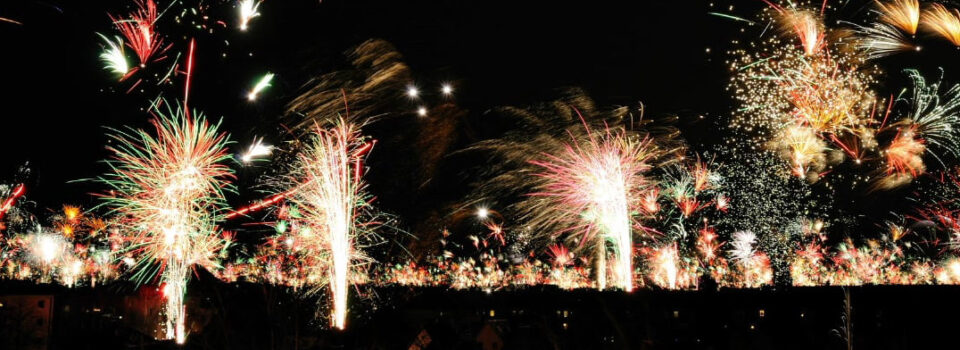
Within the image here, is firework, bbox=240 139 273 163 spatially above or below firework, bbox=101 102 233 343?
above

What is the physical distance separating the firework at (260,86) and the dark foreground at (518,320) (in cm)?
867

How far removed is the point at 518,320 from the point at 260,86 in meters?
11.9

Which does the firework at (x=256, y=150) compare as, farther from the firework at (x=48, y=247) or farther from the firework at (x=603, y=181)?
the firework at (x=48, y=247)

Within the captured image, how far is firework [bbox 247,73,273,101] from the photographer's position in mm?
17188

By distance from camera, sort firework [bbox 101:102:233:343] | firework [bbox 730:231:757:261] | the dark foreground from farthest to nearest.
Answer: firework [bbox 730:231:757:261]
firework [bbox 101:102:233:343]
the dark foreground

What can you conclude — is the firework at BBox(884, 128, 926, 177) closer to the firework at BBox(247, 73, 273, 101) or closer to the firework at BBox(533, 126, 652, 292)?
the firework at BBox(533, 126, 652, 292)

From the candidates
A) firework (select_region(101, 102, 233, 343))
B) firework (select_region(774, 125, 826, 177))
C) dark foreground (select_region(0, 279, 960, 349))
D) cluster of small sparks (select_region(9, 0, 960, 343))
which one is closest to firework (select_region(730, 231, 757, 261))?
cluster of small sparks (select_region(9, 0, 960, 343))

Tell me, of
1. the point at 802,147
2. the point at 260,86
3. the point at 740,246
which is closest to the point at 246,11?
the point at 260,86

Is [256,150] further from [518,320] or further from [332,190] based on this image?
[518,320]

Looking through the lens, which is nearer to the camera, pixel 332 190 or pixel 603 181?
pixel 332 190

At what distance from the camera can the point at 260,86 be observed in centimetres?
1717

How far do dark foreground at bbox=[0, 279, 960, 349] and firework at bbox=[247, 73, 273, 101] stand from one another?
8.67 m

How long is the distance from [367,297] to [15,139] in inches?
437

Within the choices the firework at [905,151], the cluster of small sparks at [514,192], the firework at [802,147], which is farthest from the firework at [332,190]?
the firework at [905,151]
